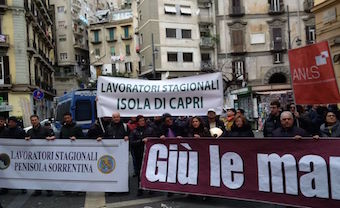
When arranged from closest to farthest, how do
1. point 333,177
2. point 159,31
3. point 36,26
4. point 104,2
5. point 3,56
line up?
point 333,177
point 3,56
point 36,26
point 159,31
point 104,2

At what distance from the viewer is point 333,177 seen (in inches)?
222

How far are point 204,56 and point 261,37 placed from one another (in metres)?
6.55

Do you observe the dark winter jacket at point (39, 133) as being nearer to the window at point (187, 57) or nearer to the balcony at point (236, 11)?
the window at point (187, 57)

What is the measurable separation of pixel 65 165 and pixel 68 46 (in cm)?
6057

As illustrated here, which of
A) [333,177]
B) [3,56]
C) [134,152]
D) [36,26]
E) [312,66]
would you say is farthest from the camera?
[36,26]

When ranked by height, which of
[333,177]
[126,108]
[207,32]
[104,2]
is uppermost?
[104,2]

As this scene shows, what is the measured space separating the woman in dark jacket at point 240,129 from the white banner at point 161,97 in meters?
1.38

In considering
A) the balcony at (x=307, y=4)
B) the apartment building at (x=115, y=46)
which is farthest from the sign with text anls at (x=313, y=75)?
the apartment building at (x=115, y=46)

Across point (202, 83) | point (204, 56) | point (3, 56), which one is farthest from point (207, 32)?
point (202, 83)

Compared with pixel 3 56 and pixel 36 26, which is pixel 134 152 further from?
pixel 36 26

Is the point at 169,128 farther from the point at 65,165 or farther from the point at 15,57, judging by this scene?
the point at 15,57

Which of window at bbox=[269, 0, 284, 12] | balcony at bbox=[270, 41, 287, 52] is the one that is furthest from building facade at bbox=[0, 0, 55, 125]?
window at bbox=[269, 0, 284, 12]

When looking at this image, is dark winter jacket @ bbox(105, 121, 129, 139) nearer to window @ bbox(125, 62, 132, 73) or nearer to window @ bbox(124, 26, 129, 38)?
window @ bbox(125, 62, 132, 73)

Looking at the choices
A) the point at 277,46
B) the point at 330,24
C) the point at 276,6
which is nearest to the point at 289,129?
the point at 330,24
